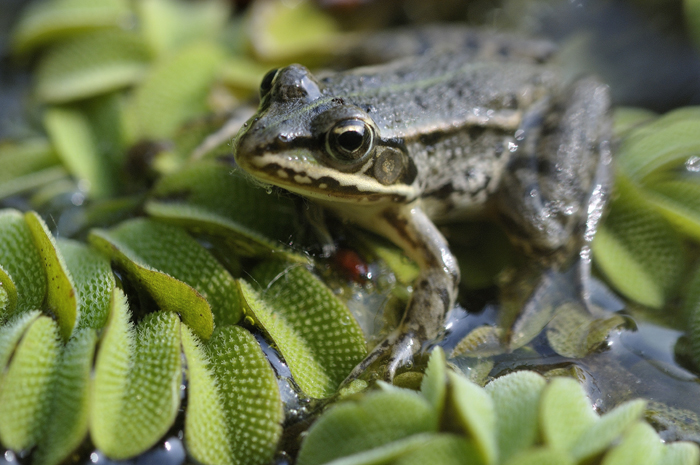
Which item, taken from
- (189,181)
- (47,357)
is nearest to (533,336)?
(189,181)

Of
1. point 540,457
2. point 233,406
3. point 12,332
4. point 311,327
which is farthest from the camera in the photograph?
point 311,327

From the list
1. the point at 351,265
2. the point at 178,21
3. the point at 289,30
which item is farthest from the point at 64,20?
the point at 351,265

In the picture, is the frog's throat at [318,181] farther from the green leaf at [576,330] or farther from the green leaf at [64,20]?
the green leaf at [64,20]

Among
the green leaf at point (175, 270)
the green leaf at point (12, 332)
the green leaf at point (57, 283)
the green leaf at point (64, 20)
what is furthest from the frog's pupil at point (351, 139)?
the green leaf at point (64, 20)

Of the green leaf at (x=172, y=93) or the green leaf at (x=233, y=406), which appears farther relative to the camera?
the green leaf at (x=172, y=93)

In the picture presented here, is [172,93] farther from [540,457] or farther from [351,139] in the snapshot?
[540,457]

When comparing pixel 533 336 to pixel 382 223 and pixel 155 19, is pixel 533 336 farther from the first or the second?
pixel 155 19
